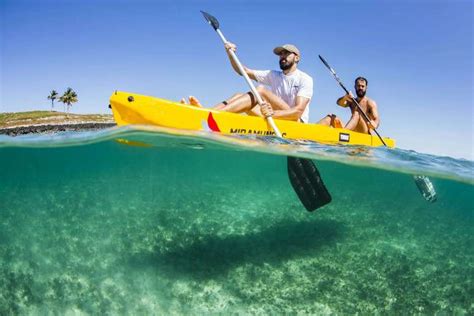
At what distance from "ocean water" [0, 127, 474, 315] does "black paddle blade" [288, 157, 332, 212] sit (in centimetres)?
40

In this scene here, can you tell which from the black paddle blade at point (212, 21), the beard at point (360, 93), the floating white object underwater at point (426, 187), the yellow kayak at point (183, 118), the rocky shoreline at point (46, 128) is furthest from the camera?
the rocky shoreline at point (46, 128)

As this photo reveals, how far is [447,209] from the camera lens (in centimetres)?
1705

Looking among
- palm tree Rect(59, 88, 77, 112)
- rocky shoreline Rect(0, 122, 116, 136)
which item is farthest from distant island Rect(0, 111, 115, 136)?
palm tree Rect(59, 88, 77, 112)

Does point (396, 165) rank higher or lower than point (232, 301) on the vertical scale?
higher

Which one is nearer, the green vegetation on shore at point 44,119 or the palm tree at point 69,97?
the green vegetation on shore at point 44,119

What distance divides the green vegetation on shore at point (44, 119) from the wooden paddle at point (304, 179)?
3990 centimetres

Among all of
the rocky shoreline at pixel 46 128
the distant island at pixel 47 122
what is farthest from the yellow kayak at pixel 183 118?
the rocky shoreline at pixel 46 128

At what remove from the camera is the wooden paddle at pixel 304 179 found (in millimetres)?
7289

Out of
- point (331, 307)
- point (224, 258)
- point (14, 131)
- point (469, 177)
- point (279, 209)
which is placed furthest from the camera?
point (14, 131)

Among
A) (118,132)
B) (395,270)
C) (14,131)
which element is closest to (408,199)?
(395,270)

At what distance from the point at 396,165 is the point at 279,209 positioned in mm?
3576

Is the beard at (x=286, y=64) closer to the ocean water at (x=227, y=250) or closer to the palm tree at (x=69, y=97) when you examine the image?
the ocean water at (x=227, y=250)

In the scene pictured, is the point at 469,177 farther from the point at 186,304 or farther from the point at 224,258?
the point at 186,304

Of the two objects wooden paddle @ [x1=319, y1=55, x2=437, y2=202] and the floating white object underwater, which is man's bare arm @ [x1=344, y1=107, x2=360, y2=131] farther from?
the floating white object underwater
